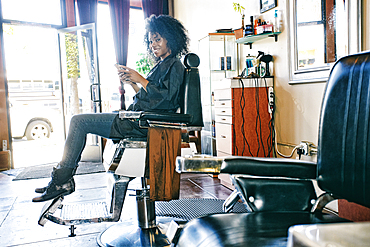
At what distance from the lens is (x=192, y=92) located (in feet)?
6.08

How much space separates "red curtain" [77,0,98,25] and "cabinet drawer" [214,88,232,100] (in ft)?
9.84

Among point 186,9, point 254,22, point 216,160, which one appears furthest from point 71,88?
point 216,160

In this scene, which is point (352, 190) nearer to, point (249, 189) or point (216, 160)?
point (249, 189)

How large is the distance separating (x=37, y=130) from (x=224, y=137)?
5922 millimetres

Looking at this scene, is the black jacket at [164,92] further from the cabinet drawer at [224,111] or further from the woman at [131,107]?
the cabinet drawer at [224,111]

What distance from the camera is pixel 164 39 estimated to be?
2.08 metres

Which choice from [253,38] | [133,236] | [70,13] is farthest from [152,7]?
[133,236]

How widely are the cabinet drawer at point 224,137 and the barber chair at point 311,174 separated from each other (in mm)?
2185

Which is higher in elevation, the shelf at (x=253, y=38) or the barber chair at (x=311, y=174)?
Answer: the shelf at (x=253, y=38)

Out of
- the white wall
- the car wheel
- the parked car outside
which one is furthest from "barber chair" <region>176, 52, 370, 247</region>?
the car wheel

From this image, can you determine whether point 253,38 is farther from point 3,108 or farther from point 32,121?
point 32,121

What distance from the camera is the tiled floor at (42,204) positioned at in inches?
80.6

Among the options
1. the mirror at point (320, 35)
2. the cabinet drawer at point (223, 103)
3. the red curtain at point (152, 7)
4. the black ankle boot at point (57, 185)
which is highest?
the red curtain at point (152, 7)

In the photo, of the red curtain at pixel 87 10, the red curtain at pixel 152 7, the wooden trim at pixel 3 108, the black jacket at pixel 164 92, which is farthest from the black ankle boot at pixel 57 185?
the red curtain at pixel 152 7
